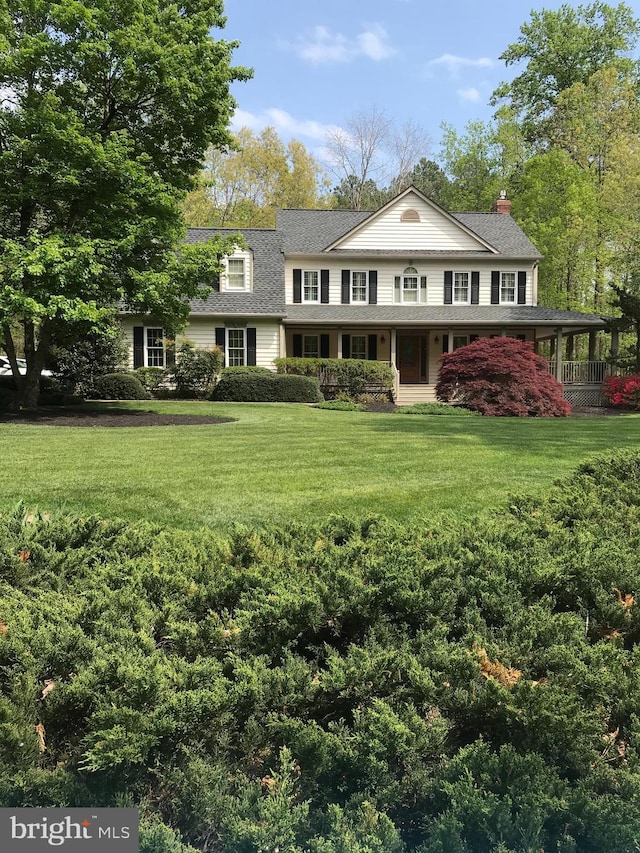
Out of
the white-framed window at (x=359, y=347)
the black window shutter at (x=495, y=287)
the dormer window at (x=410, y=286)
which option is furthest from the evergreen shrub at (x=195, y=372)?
the black window shutter at (x=495, y=287)

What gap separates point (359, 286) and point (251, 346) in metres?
5.19

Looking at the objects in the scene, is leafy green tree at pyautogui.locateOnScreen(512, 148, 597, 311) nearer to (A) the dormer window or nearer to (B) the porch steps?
(A) the dormer window

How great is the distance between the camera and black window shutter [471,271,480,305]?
24.4 m

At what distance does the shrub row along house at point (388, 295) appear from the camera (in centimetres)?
2253

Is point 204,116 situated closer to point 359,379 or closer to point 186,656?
point 359,379

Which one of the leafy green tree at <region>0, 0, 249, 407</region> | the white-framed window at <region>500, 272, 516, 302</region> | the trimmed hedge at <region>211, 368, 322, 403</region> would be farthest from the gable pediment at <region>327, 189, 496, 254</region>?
the leafy green tree at <region>0, 0, 249, 407</region>

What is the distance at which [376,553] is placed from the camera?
294 centimetres

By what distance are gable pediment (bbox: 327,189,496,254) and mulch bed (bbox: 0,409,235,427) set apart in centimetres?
1318

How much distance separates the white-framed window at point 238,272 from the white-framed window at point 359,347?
15.6 ft

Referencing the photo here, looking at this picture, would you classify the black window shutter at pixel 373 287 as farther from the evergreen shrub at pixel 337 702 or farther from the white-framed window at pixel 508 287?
the evergreen shrub at pixel 337 702

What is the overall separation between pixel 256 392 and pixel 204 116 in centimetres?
773

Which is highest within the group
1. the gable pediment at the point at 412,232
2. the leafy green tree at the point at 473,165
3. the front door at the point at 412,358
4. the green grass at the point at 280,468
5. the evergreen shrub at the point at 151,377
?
the leafy green tree at the point at 473,165

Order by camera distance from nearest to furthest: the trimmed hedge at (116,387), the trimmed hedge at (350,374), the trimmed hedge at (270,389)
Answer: the trimmed hedge at (270,389)
the trimmed hedge at (116,387)
the trimmed hedge at (350,374)

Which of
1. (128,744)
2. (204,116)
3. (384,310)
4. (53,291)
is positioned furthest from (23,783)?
(384,310)
